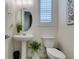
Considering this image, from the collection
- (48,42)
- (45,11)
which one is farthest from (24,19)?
(48,42)

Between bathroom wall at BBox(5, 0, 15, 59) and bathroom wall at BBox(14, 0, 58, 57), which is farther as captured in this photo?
bathroom wall at BBox(14, 0, 58, 57)

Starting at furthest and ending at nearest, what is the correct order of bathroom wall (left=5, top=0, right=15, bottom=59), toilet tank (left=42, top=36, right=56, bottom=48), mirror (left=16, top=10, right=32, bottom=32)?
mirror (left=16, top=10, right=32, bottom=32), toilet tank (left=42, top=36, right=56, bottom=48), bathroom wall (left=5, top=0, right=15, bottom=59)

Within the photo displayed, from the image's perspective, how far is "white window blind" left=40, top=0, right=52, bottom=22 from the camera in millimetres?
4234

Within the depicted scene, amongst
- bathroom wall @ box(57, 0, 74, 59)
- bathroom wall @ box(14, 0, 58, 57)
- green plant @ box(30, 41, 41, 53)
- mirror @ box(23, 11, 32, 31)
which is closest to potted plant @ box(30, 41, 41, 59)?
green plant @ box(30, 41, 41, 53)

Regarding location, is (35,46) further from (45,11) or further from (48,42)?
(45,11)

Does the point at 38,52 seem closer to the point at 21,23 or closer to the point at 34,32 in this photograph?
the point at 34,32

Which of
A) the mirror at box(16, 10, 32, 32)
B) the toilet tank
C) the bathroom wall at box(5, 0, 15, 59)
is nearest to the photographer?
the bathroom wall at box(5, 0, 15, 59)

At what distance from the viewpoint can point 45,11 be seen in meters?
4.23

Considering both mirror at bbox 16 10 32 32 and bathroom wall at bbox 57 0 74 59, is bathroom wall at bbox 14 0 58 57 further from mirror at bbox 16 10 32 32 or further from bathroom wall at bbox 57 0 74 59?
bathroom wall at bbox 57 0 74 59

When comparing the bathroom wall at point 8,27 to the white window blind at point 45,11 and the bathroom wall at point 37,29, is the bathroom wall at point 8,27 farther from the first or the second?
the white window blind at point 45,11

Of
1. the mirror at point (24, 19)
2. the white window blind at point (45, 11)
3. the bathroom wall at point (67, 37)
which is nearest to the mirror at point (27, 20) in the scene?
the mirror at point (24, 19)

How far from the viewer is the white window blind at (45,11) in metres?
4.23
